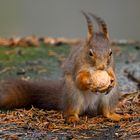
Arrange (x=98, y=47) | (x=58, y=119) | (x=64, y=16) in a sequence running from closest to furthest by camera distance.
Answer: (x=98, y=47), (x=58, y=119), (x=64, y=16)

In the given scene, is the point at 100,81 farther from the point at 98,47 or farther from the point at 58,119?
the point at 58,119

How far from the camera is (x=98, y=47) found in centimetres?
486

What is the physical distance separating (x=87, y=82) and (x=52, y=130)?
0.39 meters

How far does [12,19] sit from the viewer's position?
507 inches

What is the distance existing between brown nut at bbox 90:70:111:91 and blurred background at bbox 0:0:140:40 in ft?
23.8

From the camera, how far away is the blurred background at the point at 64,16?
12.5 metres

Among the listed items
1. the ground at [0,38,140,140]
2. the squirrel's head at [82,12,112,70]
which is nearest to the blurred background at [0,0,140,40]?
the ground at [0,38,140,140]

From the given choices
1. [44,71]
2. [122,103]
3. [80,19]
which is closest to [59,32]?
[80,19]

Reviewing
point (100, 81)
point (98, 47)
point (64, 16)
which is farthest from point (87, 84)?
point (64, 16)

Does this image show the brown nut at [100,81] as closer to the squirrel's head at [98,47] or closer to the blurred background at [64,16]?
the squirrel's head at [98,47]

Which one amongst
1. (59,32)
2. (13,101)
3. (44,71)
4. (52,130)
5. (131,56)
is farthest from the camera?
(59,32)

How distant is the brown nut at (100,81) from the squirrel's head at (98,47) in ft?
0.23

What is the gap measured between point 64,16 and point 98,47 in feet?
27.3

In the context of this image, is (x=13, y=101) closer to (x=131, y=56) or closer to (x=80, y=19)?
(x=131, y=56)
